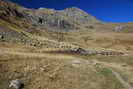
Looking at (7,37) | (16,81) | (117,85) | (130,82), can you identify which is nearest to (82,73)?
(117,85)

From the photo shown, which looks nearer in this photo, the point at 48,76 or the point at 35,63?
the point at 48,76

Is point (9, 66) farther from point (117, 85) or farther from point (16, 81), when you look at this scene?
point (117, 85)

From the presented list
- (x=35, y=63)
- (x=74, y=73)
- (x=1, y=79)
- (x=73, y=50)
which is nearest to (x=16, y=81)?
(x=1, y=79)

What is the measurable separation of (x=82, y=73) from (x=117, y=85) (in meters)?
5.85

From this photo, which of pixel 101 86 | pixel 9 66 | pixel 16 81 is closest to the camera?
pixel 16 81

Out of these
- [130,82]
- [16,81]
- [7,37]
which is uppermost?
[7,37]

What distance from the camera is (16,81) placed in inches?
801

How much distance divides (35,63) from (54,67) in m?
3.40

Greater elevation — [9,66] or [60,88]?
[9,66]

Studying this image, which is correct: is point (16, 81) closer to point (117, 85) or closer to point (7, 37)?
point (117, 85)

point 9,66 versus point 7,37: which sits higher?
point 7,37

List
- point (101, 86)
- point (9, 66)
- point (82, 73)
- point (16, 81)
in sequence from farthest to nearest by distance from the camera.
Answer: point (82, 73)
point (9, 66)
point (101, 86)
point (16, 81)

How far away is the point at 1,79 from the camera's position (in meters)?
21.0

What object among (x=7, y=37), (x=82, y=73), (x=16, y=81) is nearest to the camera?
(x=16, y=81)
